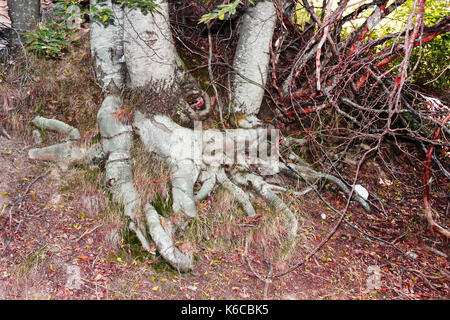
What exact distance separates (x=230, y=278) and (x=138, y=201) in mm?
1312

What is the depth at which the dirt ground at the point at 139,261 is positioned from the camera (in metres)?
2.96

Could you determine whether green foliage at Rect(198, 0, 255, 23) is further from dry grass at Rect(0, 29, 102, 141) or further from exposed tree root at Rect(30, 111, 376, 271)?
dry grass at Rect(0, 29, 102, 141)

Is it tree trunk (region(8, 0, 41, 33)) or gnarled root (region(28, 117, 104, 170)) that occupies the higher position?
tree trunk (region(8, 0, 41, 33))

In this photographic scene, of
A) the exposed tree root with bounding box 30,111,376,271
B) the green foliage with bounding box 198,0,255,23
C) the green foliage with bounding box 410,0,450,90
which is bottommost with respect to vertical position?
the exposed tree root with bounding box 30,111,376,271

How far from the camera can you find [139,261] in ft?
10.7

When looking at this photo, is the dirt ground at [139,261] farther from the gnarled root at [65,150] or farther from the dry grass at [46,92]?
the dry grass at [46,92]

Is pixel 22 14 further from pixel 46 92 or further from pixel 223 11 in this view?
pixel 223 11

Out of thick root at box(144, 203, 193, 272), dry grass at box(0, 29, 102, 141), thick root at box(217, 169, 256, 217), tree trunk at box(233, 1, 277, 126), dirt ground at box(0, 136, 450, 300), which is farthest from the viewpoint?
dry grass at box(0, 29, 102, 141)

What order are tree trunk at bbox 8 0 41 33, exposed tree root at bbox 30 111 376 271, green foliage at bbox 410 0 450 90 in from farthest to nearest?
green foliage at bbox 410 0 450 90 → tree trunk at bbox 8 0 41 33 → exposed tree root at bbox 30 111 376 271

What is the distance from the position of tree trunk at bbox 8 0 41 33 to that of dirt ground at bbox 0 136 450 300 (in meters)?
1.82

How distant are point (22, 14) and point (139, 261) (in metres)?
4.12

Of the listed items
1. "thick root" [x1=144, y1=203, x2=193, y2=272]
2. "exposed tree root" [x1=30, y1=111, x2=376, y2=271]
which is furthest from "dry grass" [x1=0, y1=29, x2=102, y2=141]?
"thick root" [x1=144, y1=203, x2=193, y2=272]

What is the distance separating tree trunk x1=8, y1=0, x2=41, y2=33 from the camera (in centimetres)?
475

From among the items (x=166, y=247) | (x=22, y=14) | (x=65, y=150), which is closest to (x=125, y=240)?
(x=166, y=247)
